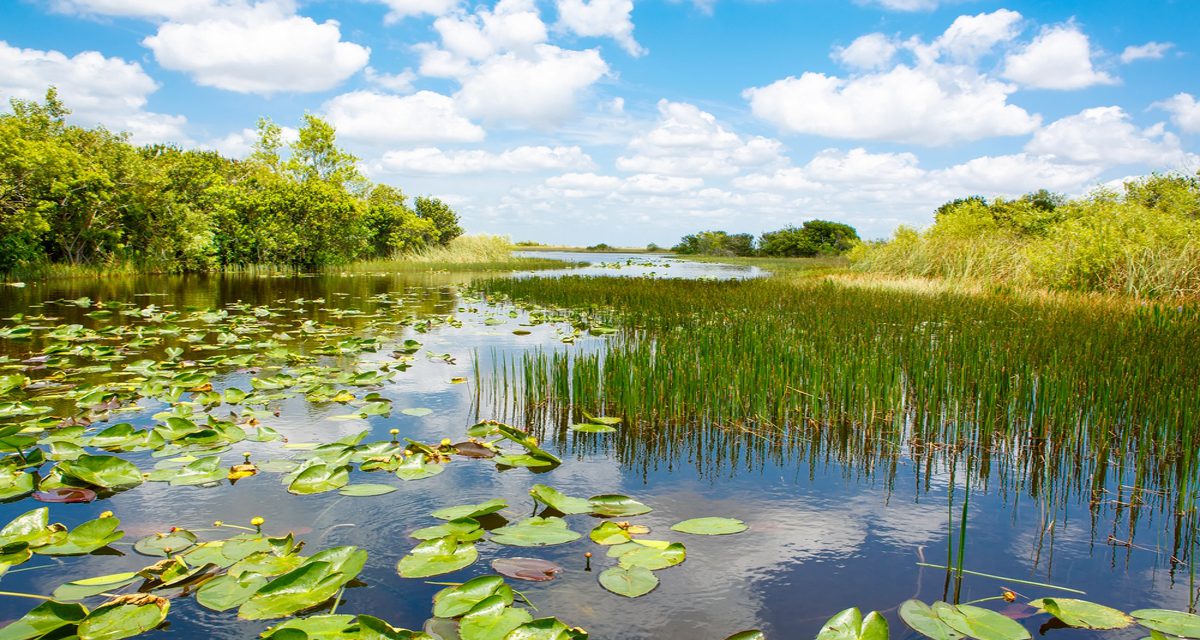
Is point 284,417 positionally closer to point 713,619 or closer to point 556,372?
point 556,372

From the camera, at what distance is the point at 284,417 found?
4566 mm

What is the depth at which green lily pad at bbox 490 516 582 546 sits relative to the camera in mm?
2656

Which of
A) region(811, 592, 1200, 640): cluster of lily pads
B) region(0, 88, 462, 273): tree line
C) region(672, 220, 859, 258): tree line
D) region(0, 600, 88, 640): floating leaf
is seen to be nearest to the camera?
region(0, 600, 88, 640): floating leaf

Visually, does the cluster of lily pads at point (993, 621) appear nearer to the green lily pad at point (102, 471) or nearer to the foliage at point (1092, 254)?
the green lily pad at point (102, 471)

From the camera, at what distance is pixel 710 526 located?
2871mm

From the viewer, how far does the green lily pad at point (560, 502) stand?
2.95 m

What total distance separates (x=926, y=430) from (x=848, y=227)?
47.1 metres

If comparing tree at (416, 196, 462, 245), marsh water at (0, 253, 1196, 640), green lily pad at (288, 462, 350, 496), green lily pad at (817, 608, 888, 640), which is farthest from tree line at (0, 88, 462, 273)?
green lily pad at (817, 608, 888, 640)

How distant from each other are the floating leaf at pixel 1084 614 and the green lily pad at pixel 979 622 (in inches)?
6.7

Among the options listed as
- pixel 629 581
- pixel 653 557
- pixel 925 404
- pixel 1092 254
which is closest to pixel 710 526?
pixel 653 557

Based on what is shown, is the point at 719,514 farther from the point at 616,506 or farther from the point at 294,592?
the point at 294,592

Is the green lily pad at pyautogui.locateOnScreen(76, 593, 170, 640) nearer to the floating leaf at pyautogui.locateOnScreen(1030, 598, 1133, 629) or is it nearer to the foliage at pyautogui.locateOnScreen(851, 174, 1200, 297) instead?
the floating leaf at pyautogui.locateOnScreen(1030, 598, 1133, 629)

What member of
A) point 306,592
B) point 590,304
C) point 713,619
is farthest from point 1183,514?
point 590,304

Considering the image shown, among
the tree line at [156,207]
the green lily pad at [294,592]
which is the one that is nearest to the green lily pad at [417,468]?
the green lily pad at [294,592]
